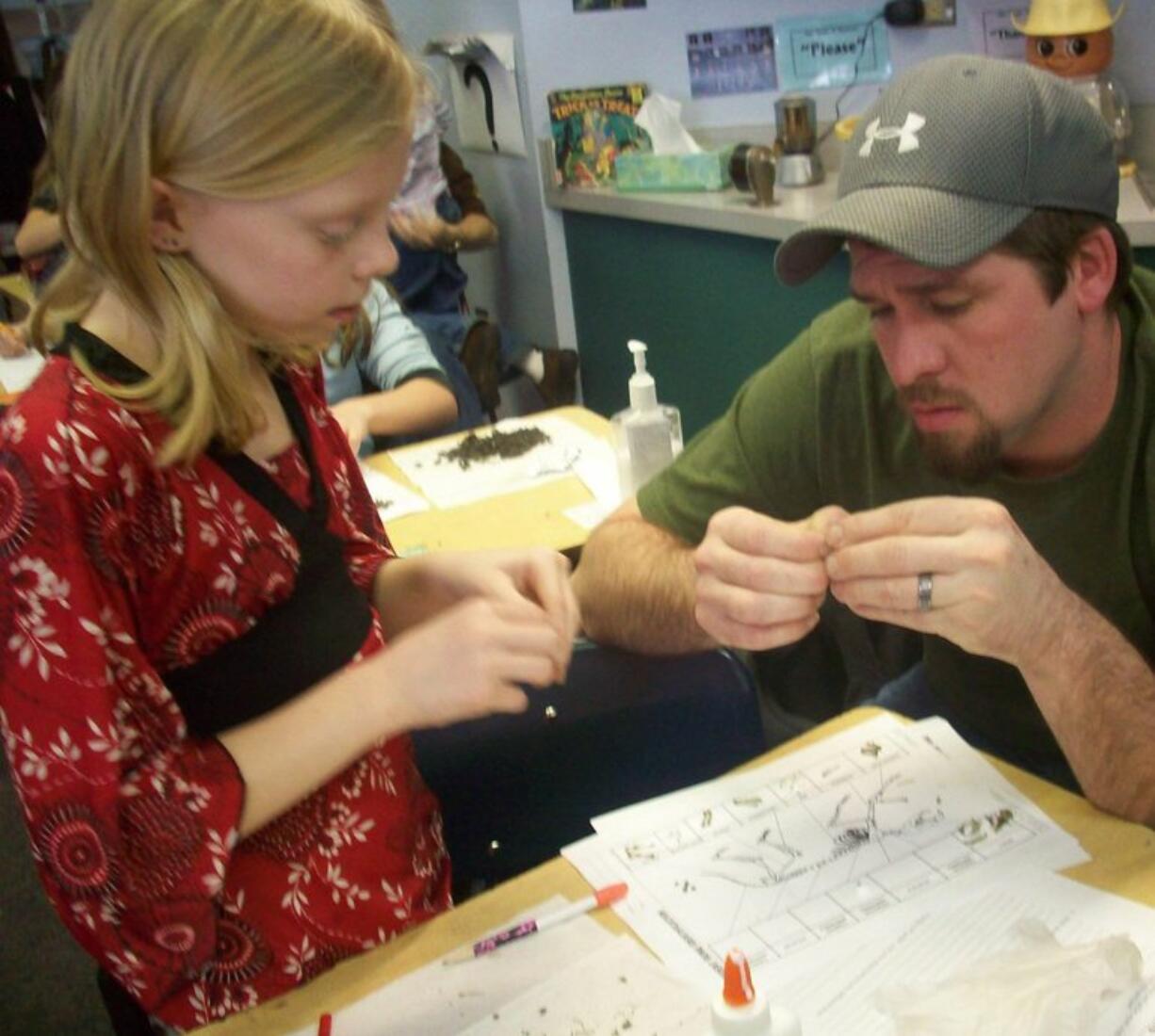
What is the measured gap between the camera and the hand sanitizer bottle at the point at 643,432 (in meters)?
1.81

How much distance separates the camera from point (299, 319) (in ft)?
3.27

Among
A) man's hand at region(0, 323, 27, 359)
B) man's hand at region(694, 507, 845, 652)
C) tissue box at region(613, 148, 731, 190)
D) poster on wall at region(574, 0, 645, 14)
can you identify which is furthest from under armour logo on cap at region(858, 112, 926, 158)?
man's hand at region(0, 323, 27, 359)

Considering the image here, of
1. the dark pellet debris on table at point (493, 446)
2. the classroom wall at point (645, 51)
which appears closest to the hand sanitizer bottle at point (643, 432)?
the dark pellet debris on table at point (493, 446)

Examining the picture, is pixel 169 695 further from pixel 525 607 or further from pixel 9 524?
pixel 525 607

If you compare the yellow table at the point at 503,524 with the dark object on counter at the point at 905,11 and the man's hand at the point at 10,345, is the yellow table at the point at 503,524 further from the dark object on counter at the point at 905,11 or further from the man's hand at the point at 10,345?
the dark object on counter at the point at 905,11

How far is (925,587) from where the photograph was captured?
0.97m

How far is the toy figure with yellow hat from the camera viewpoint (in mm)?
2346

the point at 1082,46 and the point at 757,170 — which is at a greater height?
the point at 1082,46

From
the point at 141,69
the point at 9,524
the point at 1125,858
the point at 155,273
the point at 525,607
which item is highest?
the point at 141,69

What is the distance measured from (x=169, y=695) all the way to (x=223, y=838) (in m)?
0.11

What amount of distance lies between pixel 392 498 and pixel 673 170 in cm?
140

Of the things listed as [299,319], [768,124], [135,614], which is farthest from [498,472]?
[768,124]

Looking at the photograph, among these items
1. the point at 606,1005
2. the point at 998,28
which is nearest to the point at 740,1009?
the point at 606,1005

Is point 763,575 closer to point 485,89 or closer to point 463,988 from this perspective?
point 463,988
